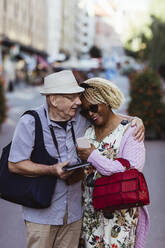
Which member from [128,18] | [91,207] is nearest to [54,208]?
[91,207]

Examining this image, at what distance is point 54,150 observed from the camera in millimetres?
2711

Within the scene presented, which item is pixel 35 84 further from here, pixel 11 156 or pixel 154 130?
pixel 11 156

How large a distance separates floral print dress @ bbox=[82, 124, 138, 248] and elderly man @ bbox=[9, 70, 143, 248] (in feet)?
0.36

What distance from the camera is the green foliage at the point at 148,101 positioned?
1252 centimetres

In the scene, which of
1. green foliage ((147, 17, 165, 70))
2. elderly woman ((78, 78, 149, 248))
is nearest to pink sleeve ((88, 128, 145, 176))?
elderly woman ((78, 78, 149, 248))

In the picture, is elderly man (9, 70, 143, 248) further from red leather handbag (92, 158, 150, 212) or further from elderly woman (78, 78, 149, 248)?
red leather handbag (92, 158, 150, 212)

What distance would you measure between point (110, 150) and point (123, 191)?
0.36 meters

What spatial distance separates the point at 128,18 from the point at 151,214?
4373 centimetres

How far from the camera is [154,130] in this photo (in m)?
12.6

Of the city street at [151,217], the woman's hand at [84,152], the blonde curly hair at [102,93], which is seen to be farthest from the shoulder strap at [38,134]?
the city street at [151,217]

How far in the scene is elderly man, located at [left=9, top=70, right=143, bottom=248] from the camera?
264cm

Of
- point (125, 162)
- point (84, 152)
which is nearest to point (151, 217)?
point (125, 162)

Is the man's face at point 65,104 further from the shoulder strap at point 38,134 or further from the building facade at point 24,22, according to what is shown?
the building facade at point 24,22

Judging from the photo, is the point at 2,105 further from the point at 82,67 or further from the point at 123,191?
the point at 82,67
